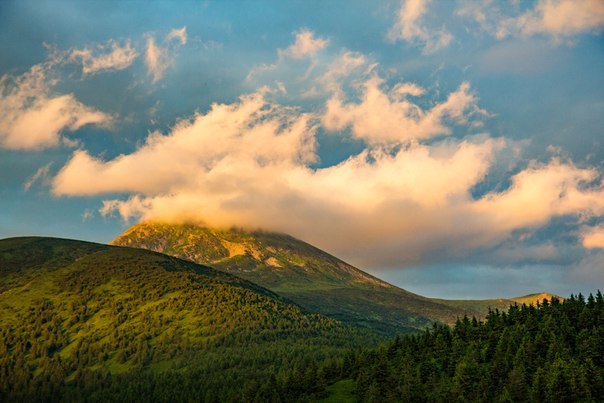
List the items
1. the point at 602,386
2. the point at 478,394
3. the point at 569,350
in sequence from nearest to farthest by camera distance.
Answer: the point at 602,386
the point at 478,394
the point at 569,350

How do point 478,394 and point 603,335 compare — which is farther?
point 603,335

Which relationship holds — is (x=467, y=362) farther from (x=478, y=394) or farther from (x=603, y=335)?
(x=603, y=335)

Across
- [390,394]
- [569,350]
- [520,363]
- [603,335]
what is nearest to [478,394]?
[520,363]

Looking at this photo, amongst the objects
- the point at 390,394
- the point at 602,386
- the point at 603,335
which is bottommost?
the point at 390,394

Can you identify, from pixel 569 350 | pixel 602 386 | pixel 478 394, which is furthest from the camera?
pixel 569 350

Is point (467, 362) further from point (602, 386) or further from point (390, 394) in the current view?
point (602, 386)

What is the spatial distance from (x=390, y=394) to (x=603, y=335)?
3275 inches

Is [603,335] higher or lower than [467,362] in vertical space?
higher

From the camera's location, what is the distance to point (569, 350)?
616ft

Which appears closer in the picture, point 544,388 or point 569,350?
point 544,388

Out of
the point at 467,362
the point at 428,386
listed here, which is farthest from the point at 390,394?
the point at 467,362

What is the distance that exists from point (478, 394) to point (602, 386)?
36932 mm

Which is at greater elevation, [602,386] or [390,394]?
[602,386]

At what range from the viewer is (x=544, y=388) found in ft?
513
